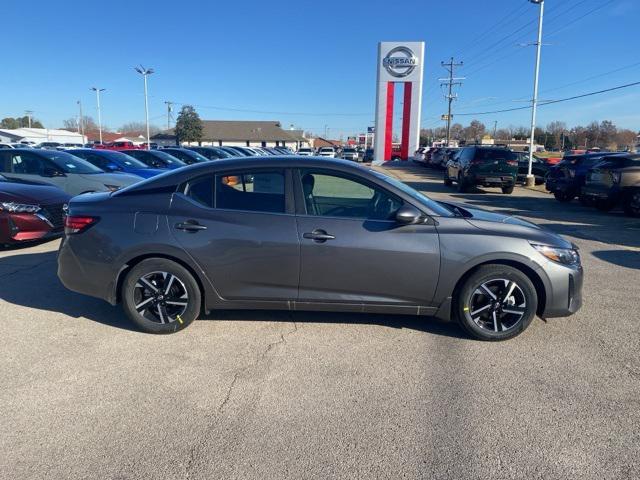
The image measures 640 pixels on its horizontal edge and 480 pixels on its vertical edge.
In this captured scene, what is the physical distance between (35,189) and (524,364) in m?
7.50

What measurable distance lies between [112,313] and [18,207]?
138 inches

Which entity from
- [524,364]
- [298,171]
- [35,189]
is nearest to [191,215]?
[298,171]

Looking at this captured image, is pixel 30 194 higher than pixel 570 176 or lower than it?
lower

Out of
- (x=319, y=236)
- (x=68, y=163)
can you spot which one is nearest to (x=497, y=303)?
(x=319, y=236)

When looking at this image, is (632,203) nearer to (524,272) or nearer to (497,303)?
(524,272)

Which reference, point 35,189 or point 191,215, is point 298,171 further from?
point 35,189

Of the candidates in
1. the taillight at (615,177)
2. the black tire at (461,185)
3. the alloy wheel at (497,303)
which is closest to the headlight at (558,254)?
the alloy wheel at (497,303)

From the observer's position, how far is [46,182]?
919 centimetres

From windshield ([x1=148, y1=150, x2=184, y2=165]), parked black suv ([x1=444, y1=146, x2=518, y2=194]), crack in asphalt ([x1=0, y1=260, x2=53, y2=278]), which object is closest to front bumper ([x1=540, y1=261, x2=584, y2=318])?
crack in asphalt ([x1=0, y1=260, x2=53, y2=278])

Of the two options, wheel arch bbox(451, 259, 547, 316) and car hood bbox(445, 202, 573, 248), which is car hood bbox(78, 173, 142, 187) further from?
wheel arch bbox(451, 259, 547, 316)

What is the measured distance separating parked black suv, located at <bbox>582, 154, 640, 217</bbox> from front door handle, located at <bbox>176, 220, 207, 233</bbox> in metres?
11.9

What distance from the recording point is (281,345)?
4.14 m

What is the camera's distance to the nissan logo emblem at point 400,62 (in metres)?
48.3

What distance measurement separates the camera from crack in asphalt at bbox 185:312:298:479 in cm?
267
